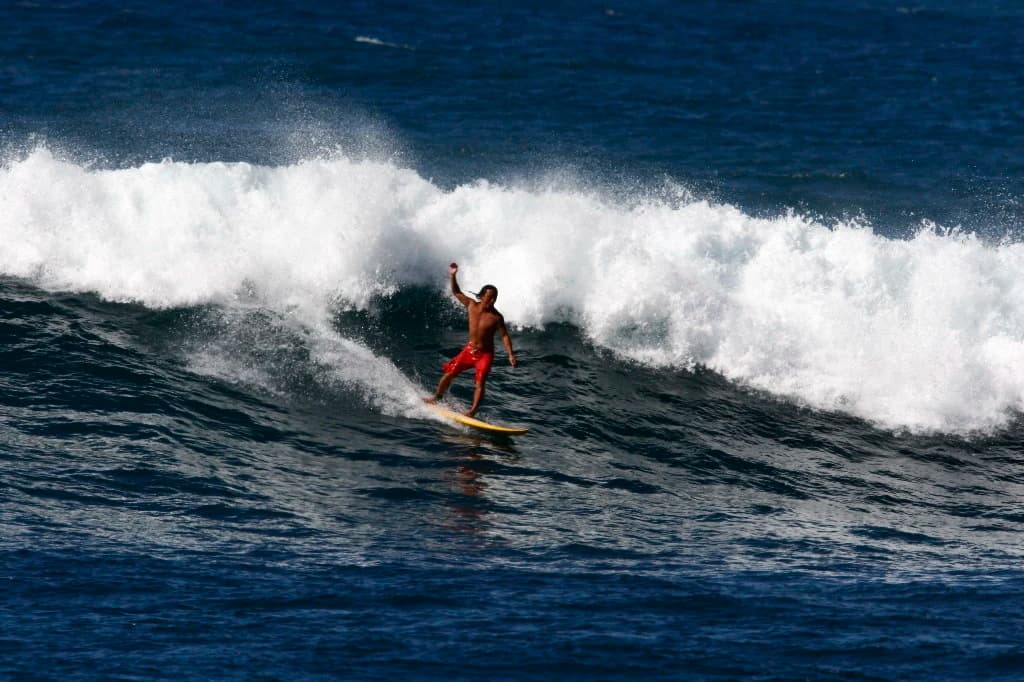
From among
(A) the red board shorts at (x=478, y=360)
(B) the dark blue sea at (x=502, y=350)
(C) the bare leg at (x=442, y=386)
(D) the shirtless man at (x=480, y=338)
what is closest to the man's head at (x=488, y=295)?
(D) the shirtless man at (x=480, y=338)

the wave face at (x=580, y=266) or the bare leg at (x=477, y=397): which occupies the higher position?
the wave face at (x=580, y=266)

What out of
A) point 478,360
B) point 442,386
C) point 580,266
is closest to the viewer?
point 478,360

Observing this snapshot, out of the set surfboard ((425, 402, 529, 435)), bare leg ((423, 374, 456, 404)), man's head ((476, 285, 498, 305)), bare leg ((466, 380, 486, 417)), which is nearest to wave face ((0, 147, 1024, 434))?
bare leg ((423, 374, 456, 404))

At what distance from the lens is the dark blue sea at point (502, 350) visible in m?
11.7

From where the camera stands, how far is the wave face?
1927 cm

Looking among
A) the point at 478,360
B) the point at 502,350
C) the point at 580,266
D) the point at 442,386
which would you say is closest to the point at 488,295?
the point at 478,360

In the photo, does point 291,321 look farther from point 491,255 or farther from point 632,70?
point 632,70

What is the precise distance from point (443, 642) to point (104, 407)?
23.3 ft

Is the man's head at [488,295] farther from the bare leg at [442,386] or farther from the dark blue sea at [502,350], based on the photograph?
the dark blue sea at [502,350]

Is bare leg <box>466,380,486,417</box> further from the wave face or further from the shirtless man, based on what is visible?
the wave face

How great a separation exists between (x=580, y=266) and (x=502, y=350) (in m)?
2.23

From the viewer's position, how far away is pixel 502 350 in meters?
19.4

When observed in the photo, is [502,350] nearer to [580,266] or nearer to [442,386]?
[580,266]

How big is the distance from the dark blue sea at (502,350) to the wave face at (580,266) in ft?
0.22
